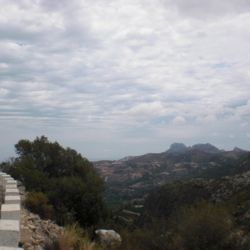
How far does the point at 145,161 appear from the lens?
187 metres

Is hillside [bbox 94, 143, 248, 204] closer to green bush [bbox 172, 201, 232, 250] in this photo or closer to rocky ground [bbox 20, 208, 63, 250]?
green bush [bbox 172, 201, 232, 250]

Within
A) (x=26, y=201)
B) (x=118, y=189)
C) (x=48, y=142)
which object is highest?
(x=48, y=142)

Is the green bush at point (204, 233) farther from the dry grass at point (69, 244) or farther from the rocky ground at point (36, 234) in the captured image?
the dry grass at point (69, 244)

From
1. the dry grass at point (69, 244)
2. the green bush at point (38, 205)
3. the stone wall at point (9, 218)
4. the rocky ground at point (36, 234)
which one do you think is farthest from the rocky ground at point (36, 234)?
the green bush at point (38, 205)

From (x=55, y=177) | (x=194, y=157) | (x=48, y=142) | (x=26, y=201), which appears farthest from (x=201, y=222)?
(x=194, y=157)

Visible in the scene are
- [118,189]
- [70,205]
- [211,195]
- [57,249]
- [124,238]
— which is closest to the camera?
[57,249]

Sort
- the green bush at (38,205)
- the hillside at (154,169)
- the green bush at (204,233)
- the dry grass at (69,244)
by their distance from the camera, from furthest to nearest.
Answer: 1. the hillside at (154,169)
2. the green bush at (38,205)
3. the green bush at (204,233)
4. the dry grass at (69,244)

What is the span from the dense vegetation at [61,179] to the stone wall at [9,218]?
4774 mm

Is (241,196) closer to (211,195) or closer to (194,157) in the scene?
(211,195)

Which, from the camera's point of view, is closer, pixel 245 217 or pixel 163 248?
pixel 163 248

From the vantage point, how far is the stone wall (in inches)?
347

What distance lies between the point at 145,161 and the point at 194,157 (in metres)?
21.2

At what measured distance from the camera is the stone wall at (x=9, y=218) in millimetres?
8805

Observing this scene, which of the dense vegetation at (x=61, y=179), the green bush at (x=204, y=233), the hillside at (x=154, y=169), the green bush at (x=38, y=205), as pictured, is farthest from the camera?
the hillside at (x=154, y=169)
